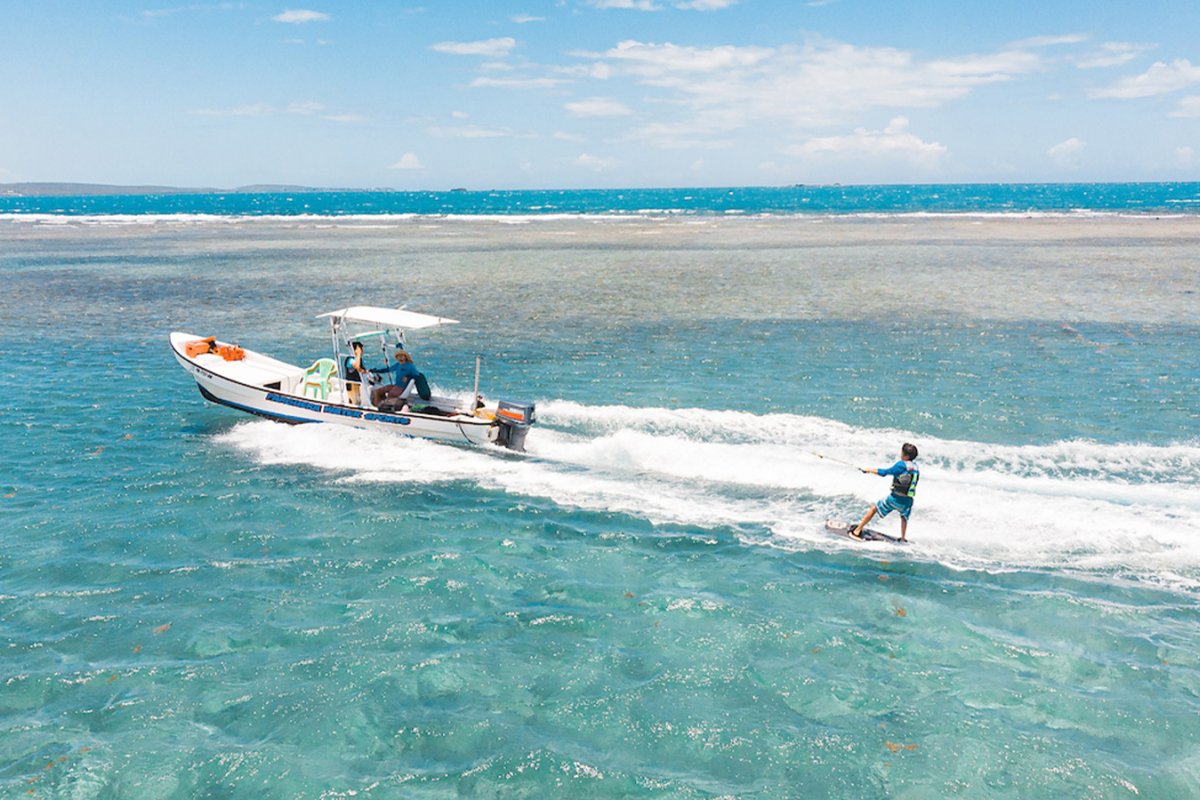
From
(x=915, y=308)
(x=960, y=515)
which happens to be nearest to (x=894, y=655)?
(x=960, y=515)

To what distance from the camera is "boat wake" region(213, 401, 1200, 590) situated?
13.5 m

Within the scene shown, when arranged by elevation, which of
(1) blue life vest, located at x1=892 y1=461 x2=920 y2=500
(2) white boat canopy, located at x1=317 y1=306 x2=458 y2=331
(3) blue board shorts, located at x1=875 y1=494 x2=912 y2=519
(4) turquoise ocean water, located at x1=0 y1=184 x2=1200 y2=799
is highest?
(2) white boat canopy, located at x1=317 y1=306 x2=458 y2=331

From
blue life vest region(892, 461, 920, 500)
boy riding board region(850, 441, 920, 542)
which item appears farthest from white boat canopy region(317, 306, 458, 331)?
blue life vest region(892, 461, 920, 500)

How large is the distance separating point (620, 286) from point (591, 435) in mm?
27182

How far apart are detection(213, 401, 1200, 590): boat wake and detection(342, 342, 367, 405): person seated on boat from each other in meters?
0.92

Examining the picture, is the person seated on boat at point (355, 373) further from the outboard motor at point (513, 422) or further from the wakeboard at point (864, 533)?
the wakeboard at point (864, 533)

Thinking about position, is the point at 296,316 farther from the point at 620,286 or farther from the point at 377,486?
the point at 377,486

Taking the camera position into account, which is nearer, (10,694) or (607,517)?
(10,694)

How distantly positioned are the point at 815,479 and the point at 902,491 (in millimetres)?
3073

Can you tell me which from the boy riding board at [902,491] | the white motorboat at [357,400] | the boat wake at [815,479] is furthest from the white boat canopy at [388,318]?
the boy riding board at [902,491]

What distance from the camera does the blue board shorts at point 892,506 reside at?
1352 centimetres

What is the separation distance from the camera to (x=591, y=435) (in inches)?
770

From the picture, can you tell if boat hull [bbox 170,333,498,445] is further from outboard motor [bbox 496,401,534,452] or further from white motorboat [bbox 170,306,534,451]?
outboard motor [bbox 496,401,534,452]

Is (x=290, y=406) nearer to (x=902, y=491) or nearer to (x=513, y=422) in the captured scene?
(x=513, y=422)
